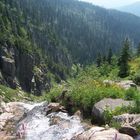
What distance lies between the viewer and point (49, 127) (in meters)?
22.0

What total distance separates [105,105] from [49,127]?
11.0ft

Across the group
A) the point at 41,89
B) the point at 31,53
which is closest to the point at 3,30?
the point at 31,53

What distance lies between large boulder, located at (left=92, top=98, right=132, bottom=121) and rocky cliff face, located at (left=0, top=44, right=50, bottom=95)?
413ft

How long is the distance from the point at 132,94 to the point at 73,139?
20.9ft

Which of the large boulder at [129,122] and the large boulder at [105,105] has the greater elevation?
the large boulder at [129,122]

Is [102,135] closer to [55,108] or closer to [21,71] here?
[55,108]

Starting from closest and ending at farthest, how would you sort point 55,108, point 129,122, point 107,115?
point 129,122 → point 107,115 → point 55,108

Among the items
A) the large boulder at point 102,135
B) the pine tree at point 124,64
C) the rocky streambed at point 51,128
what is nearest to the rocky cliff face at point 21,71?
the pine tree at point 124,64

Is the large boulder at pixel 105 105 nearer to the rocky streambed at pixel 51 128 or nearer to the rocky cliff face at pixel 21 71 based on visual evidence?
the rocky streambed at pixel 51 128

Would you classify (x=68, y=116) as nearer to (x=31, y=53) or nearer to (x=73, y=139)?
(x=73, y=139)

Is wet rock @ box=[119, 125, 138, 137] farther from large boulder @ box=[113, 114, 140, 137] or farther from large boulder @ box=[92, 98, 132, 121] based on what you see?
large boulder @ box=[92, 98, 132, 121]

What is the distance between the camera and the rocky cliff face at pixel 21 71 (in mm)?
154000

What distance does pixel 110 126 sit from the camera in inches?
761

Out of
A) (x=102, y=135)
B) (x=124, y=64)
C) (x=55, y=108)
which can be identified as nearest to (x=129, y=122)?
(x=102, y=135)
